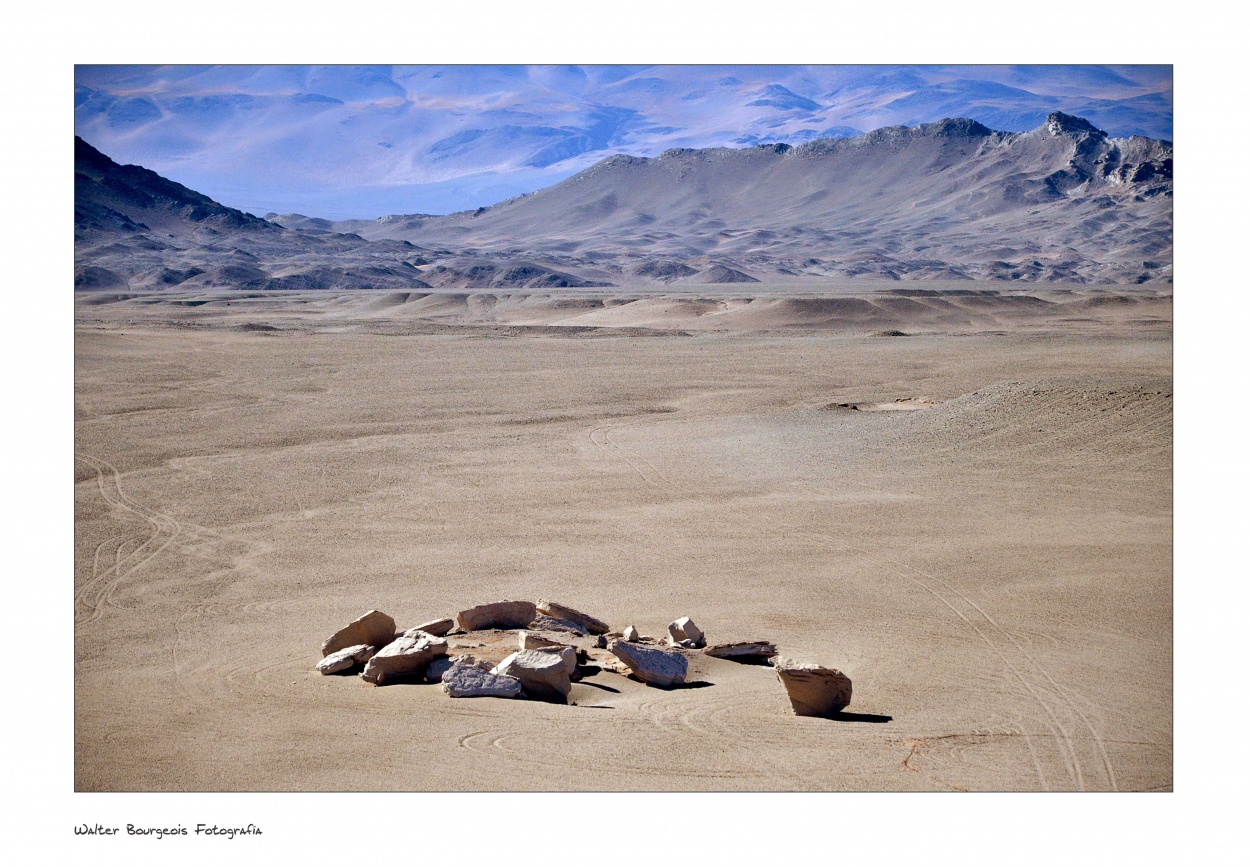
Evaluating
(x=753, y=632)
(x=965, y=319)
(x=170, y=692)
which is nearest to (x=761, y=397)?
(x=753, y=632)

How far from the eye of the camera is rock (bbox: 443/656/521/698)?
24.6 feet

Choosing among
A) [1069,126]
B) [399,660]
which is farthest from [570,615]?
[1069,126]

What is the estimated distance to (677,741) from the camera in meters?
6.76

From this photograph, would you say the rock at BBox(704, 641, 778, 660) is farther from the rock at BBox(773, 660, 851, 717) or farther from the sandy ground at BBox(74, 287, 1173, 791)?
the rock at BBox(773, 660, 851, 717)

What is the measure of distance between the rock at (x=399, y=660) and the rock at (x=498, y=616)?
Answer: 46.8 inches

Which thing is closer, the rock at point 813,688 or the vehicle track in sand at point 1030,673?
the vehicle track in sand at point 1030,673

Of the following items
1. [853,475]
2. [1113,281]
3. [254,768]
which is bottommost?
[254,768]

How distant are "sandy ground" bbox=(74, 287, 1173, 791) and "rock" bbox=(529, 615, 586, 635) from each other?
942mm

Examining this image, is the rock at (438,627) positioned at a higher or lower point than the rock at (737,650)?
higher

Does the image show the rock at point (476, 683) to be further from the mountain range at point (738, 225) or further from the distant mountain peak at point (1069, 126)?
the distant mountain peak at point (1069, 126)

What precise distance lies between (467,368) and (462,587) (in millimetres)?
22893

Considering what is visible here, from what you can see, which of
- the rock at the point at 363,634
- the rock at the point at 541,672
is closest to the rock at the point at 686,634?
the rock at the point at 541,672

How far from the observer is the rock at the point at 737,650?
8.92 meters

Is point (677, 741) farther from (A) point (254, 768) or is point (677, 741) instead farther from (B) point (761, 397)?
(B) point (761, 397)
